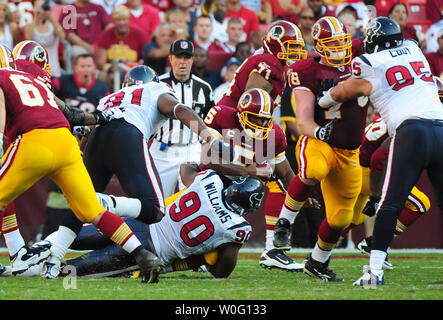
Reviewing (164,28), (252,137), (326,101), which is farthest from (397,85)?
(164,28)

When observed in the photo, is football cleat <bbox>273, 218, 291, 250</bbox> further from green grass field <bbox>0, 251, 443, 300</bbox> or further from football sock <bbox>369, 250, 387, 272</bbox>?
football sock <bbox>369, 250, 387, 272</bbox>

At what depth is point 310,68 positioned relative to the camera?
22.2 feet

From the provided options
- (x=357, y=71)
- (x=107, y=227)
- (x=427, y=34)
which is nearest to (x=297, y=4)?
(x=427, y=34)

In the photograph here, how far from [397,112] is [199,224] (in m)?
1.57

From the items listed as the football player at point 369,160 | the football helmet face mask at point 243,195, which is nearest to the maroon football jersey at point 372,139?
the football player at point 369,160

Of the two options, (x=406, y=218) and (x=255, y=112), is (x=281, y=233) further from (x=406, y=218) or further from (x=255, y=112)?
(x=406, y=218)

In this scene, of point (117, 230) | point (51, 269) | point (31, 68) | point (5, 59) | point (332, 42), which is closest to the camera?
point (117, 230)

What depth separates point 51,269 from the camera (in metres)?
6.21

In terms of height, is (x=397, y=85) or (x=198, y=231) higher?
(x=397, y=85)

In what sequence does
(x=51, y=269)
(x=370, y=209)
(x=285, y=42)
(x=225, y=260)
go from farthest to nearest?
(x=370, y=209), (x=285, y=42), (x=51, y=269), (x=225, y=260)

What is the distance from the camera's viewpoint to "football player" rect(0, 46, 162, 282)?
5434 mm

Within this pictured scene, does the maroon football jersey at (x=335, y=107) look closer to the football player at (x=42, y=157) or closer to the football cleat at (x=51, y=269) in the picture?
the football player at (x=42, y=157)

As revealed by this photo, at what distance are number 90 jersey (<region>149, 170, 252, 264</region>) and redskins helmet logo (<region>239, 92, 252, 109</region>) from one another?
75 cm
